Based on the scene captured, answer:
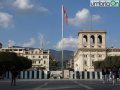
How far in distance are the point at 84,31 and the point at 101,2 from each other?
73.2 m

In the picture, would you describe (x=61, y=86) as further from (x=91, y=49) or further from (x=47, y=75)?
(x=91, y=49)

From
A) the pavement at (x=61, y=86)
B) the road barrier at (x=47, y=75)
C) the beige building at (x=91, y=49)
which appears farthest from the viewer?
the beige building at (x=91, y=49)

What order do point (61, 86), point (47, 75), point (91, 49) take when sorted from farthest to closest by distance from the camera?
point (91, 49) → point (47, 75) → point (61, 86)

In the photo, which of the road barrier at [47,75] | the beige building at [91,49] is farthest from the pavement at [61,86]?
the beige building at [91,49]

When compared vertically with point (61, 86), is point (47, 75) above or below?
below

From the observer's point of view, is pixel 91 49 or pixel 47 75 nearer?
pixel 47 75

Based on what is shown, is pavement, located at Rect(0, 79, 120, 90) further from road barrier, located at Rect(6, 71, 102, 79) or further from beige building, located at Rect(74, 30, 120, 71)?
beige building, located at Rect(74, 30, 120, 71)

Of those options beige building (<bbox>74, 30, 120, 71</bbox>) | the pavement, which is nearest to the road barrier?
the pavement

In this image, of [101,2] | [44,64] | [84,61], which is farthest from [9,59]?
[44,64]

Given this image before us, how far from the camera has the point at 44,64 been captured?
127 metres

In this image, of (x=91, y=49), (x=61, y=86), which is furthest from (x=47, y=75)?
(x=91, y=49)

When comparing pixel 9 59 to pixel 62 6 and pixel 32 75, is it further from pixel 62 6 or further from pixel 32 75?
pixel 62 6

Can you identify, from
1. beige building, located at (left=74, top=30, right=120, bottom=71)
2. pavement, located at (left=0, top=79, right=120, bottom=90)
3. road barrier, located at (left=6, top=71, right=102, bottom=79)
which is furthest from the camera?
beige building, located at (left=74, top=30, right=120, bottom=71)

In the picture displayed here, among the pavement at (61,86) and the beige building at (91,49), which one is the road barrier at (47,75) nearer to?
the pavement at (61,86)
